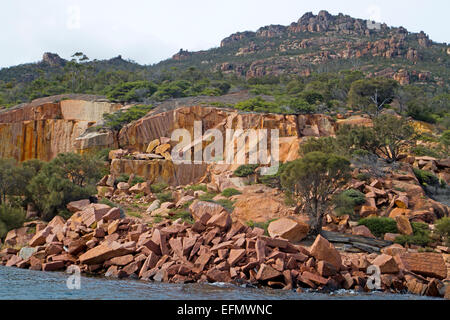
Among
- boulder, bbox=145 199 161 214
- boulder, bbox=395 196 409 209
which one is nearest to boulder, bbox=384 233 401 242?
boulder, bbox=395 196 409 209

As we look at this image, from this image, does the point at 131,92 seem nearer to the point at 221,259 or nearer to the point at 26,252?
the point at 26,252

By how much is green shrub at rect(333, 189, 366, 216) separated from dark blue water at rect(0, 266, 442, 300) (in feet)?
25.6

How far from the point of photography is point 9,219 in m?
20.2

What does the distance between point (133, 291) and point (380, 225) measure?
42.6ft

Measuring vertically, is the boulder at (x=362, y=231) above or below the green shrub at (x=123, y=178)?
below

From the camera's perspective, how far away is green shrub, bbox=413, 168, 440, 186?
93.1ft

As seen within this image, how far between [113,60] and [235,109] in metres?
76.5

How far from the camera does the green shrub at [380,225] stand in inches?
777

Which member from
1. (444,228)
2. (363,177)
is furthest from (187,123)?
(444,228)

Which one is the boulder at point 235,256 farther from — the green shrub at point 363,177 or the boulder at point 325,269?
the green shrub at point 363,177

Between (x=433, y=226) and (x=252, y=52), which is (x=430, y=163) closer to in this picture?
(x=433, y=226)

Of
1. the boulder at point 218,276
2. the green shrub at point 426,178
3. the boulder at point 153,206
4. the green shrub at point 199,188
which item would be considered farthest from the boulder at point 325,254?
the green shrub at point 426,178

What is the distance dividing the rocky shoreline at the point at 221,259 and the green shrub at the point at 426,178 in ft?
46.0
